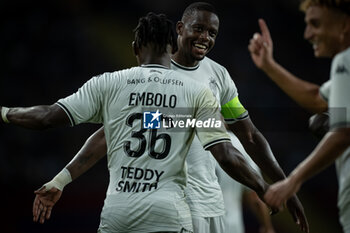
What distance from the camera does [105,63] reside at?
42.8 ft

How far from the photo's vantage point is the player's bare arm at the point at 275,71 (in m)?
3.46

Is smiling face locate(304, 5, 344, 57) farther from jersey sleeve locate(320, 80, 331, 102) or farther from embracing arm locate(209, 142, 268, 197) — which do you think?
embracing arm locate(209, 142, 268, 197)

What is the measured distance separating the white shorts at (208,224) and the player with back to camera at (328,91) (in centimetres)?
158

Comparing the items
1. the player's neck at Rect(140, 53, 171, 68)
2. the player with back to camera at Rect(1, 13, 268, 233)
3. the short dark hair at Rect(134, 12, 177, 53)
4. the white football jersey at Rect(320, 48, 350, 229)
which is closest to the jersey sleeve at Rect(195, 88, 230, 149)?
the player with back to camera at Rect(1, 13, 268, 233)

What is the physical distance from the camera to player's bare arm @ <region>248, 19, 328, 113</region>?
11.3ft

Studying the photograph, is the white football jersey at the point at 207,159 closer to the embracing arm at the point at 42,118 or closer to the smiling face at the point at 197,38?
the smiling face at the point at 197,38

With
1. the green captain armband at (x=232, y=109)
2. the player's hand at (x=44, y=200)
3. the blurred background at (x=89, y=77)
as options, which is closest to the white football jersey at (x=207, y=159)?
the green captain armband at (x=232, y=109)

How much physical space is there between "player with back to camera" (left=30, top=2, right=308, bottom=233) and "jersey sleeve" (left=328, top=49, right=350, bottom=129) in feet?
5.78

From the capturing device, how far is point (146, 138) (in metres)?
3.86

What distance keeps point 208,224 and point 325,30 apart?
2.17 metres

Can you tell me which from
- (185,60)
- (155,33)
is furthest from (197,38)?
(155,33)

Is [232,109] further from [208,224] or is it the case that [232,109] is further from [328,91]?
[328,91]

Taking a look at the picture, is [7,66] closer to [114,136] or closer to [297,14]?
[297,14]

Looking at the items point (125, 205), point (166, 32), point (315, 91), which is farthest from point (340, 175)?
point (166, 32)
